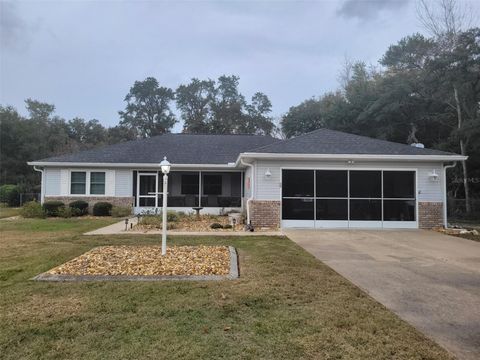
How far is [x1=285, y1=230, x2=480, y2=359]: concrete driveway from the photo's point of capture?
Answer: 4.00m

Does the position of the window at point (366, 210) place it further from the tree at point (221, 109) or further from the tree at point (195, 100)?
the tree at point (195, 100)

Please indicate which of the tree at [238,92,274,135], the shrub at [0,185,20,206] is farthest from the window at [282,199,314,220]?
the tree at [238,92,274,135]

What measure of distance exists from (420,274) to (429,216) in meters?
7.97

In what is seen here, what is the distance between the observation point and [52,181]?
60.0 ft

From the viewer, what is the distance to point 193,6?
1374 centimetres

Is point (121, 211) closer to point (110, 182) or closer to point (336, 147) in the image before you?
point (110, 182)

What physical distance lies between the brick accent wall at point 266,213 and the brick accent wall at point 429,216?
520cm

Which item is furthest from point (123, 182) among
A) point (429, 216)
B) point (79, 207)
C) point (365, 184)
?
point (429, 216)

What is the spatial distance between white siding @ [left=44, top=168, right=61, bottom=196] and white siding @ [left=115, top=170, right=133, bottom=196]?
2816 millimetres

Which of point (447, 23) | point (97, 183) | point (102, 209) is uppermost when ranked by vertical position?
point (447, 23)

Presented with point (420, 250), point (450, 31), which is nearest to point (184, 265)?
point (420, 250)

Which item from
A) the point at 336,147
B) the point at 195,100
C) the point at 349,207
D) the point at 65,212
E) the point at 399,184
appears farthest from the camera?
the point at 195,100

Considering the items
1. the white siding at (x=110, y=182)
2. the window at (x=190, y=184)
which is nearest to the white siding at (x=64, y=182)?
the white siding at (x=110, y=182)

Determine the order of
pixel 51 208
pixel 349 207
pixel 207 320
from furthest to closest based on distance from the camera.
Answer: pixel 51 208
pixel 349 207
pixel 207 320
